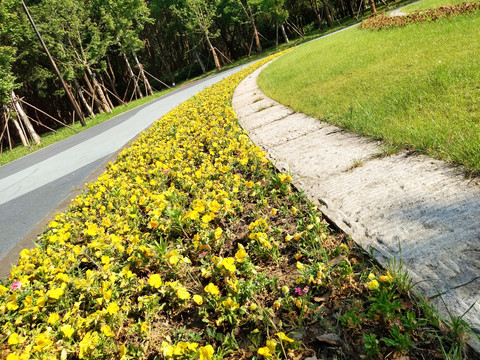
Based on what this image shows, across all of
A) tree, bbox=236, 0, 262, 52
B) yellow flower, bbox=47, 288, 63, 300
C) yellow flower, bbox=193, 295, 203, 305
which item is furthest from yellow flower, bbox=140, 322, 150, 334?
tree, bbox=236, 0, 262, 52

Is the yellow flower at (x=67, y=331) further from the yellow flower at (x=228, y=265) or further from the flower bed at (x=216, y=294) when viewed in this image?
the yellow flower at (x=228, y=265)

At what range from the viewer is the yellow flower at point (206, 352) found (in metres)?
1.18

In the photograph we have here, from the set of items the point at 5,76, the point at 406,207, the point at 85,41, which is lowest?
the point at 406,207

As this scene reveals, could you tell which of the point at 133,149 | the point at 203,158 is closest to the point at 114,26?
the point at 133,149

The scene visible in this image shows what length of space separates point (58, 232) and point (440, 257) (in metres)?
2.91

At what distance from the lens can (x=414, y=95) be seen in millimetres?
3445

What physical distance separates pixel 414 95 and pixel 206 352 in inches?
141

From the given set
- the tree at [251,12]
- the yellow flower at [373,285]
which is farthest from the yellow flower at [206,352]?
the tree at [251,12]

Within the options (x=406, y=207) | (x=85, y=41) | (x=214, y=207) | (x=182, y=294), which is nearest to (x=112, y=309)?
(x=182, y=294)

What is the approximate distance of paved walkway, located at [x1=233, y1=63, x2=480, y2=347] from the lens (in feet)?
4.09

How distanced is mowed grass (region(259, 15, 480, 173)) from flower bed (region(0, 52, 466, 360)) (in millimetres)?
1192

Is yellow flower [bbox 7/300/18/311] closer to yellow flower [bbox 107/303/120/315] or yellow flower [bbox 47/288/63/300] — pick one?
yellow flower [bbox 47/288/63/300]

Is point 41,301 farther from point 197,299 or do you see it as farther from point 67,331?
point 197,299

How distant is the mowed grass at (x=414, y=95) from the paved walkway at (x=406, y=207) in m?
0.18
